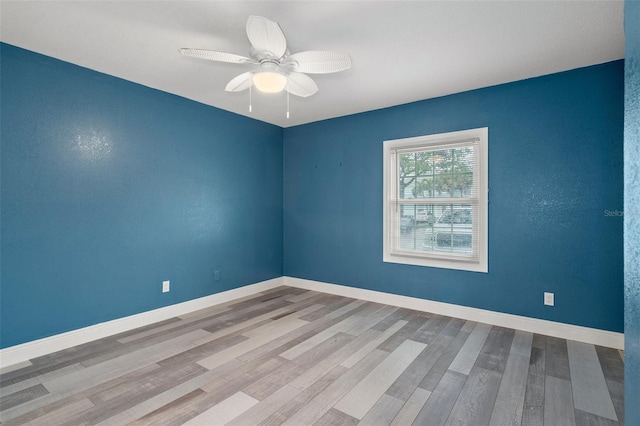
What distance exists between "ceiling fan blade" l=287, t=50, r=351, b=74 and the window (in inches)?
77.9

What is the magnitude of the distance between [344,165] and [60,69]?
3.22 m

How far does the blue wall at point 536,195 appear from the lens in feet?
A: 8.98

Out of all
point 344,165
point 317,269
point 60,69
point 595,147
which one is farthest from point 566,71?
point 60,69

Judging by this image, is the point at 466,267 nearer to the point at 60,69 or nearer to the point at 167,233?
the point at 167,233

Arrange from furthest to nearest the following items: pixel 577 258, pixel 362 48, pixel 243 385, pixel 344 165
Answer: pixel 344 165, pixel 577 258, pixel 362 48, pixel 243 385

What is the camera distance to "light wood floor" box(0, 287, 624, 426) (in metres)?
1.83

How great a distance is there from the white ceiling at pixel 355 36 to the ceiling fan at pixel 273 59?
28cm

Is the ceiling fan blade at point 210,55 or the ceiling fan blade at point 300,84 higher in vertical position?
the ceiling fan blade at point 300,84

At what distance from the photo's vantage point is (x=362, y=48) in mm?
2494

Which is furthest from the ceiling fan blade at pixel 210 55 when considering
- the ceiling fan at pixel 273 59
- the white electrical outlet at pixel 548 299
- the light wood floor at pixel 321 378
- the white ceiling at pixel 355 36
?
the white electrical outlet at pixel 548 299

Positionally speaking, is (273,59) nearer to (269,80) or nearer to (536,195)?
(269,80)

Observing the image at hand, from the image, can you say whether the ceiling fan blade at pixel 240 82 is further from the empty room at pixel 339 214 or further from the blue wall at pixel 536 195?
the blue wall at pixel 536 195

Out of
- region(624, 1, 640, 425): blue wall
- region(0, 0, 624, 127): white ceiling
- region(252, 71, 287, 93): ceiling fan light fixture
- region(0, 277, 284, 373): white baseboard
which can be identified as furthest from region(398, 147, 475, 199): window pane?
region(624, 1, 640, 425): blue wall

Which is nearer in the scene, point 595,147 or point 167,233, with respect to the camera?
point 595,147
